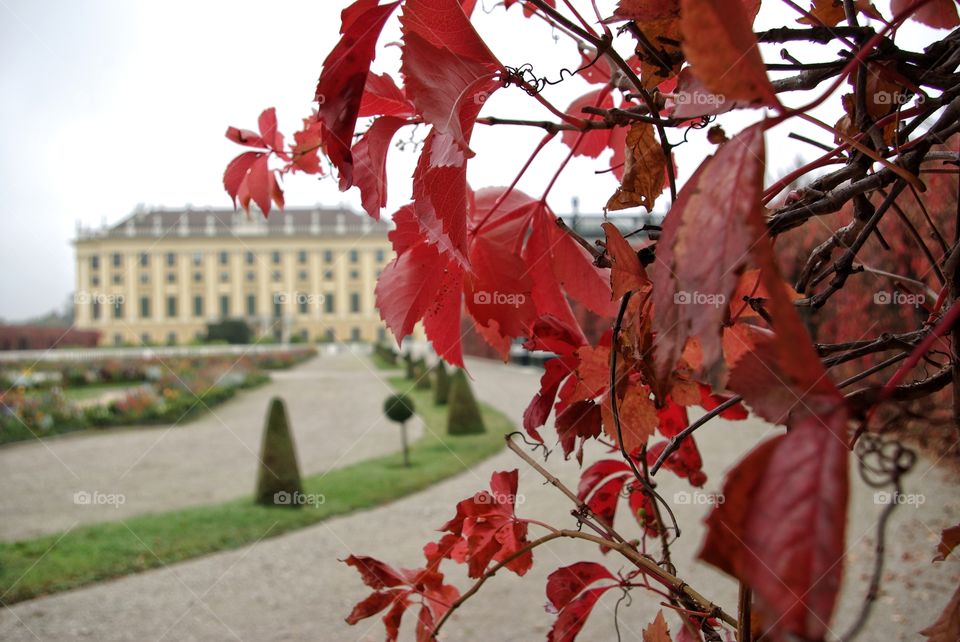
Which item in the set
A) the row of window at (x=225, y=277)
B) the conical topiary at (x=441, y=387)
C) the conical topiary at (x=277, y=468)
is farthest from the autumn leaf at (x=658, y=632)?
the row of window at (x=225, y=277)

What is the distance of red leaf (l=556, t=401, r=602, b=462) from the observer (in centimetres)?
31

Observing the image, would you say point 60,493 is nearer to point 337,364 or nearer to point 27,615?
point 27,615

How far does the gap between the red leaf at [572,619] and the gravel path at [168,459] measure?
201 inches

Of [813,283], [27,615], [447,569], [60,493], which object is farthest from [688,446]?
[60,493]

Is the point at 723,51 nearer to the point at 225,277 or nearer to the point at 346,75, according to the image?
the point at 346,75

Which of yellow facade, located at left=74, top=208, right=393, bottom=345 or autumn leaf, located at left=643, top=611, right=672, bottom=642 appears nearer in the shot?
autumn leaf, located at left=643, top=611, right=672, bottom=642

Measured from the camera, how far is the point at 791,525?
0.11 metres

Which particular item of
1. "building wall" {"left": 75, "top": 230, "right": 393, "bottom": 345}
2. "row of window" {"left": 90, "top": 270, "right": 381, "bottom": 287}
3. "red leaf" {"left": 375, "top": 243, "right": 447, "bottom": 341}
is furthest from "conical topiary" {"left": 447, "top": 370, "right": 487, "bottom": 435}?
"row of window" {"left": 90, "top": 270, "right": 381, "bottom": 287}

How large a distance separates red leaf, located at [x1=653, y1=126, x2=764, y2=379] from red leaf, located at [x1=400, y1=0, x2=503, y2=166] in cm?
9

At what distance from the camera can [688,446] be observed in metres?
0.46

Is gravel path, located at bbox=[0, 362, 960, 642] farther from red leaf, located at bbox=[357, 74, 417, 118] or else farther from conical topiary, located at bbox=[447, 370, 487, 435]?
red leaf, located at bbox=[357, 74, 417, 118]

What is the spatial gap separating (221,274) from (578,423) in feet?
95.6

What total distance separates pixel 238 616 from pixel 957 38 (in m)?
3.56

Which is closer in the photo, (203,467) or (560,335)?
(560,335)
